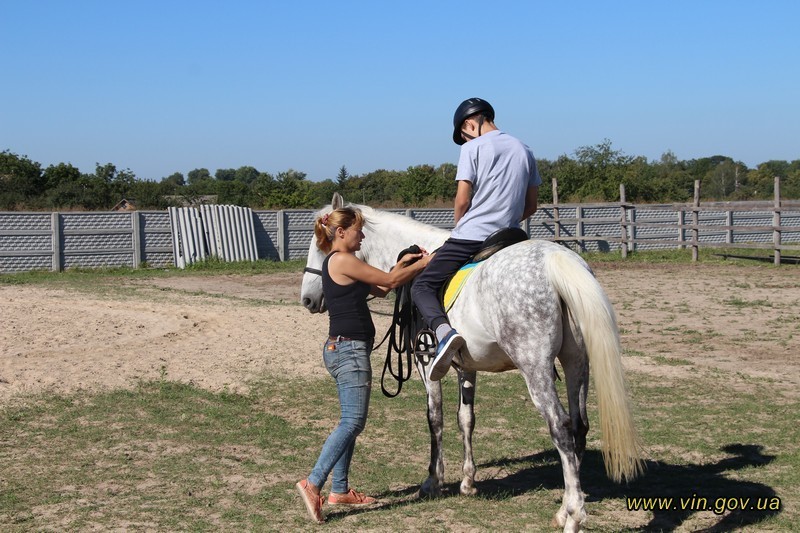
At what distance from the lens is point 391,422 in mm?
8086

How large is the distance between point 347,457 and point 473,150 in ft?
7.02

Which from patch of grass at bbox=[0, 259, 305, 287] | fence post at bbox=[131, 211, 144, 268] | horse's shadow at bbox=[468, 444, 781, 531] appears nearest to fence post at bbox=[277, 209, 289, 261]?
patch of grass at bbox=[0, 259, 305, 287]

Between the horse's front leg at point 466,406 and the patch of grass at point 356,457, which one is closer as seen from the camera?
the patch of grass at point 356,457

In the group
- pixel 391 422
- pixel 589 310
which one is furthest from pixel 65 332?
pixel 589 310

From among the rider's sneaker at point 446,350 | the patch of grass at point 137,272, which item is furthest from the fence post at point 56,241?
the rider's sneaker at point 446,350

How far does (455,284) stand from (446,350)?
0.48 meters

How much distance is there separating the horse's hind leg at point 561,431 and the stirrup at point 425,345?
2.67 ft

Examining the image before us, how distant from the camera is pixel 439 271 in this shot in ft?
18.2

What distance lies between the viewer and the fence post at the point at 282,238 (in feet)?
91.5

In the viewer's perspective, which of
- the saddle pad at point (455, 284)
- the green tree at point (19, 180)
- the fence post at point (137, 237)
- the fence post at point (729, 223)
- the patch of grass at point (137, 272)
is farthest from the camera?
the green tree at point (19, 180)

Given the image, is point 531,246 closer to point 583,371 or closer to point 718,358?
point 583,371

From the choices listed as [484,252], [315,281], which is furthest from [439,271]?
[315,281]

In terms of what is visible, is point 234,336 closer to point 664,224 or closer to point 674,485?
point 674,485

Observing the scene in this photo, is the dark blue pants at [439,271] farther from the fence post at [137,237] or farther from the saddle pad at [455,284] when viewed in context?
the fence post at [137,237]
